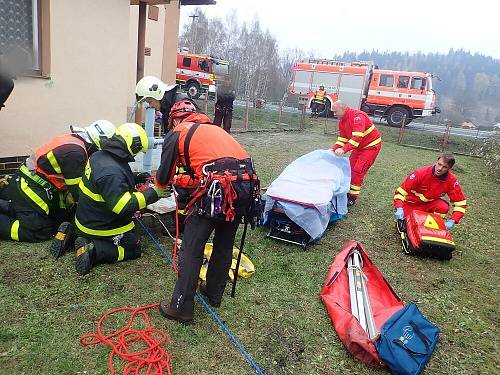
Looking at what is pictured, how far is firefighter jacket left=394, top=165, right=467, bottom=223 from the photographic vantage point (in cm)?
478

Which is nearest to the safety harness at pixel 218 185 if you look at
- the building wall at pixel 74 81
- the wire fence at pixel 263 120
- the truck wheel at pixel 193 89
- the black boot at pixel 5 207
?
the black boot at pixel 5 207

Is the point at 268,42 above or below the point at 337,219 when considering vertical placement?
above

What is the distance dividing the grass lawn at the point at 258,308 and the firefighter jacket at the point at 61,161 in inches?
28.0

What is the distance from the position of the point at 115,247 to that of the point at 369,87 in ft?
62.0

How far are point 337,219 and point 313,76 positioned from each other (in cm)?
1843

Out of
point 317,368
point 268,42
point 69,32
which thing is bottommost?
point 317,368

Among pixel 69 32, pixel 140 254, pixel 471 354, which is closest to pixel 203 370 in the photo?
pixel 140 254

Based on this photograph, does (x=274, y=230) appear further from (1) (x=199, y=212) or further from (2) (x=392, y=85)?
(2) (x=392, y=85)

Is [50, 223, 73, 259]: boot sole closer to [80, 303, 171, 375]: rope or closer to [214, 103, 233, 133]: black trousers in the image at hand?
[80, 303, 171, 375]: rope

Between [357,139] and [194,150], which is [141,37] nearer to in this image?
[357,139]

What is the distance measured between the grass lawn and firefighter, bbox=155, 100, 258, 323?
328 mm

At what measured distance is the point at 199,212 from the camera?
105 inches

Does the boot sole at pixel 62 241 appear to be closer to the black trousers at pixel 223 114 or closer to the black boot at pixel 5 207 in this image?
the black boot at pixel 5 207

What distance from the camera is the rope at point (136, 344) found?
240 cm
